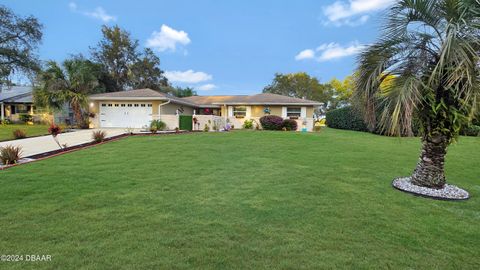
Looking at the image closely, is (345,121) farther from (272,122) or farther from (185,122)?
(185,122)

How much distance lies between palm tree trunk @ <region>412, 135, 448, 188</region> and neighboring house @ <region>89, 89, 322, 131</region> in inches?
629

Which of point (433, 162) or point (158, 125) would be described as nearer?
point (433, 162)

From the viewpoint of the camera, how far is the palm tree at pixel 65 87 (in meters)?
19.3

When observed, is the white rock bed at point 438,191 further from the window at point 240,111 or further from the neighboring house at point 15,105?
the neighboring house at point 15,105

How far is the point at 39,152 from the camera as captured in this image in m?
9.34

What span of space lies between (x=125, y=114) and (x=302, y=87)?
34027 mm

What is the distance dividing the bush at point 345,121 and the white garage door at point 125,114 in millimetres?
17277

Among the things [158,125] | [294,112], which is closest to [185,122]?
[158,125]

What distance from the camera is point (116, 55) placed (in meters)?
34.5

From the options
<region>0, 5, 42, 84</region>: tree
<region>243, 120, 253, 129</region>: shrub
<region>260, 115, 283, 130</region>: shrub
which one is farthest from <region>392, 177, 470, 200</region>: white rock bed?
<region>0, 5, 42, 84</region>: tree

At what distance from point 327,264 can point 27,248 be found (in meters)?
3.30

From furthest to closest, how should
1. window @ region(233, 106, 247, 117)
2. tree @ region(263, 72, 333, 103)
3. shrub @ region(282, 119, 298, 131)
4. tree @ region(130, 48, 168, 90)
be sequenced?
1. tree @ region(263, 72, 333, 103)
2. tree @ region(130, 48, 168, 90)
3. window @ region(233, 106, 247, 117)
4. shrub @ region(282, 119, 298, 131)

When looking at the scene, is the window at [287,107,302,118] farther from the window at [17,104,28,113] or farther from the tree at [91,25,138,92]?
the window at [17,104,28,113]

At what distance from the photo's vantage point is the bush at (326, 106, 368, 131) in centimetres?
2298
